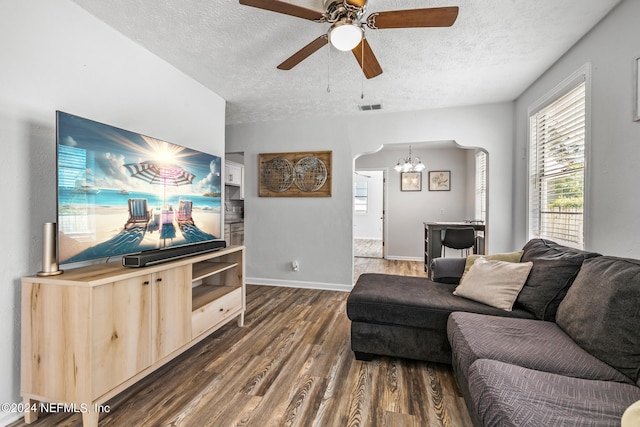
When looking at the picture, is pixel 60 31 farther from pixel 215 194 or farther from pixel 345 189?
pixel 345 189

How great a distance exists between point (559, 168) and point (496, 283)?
1387 millimetres

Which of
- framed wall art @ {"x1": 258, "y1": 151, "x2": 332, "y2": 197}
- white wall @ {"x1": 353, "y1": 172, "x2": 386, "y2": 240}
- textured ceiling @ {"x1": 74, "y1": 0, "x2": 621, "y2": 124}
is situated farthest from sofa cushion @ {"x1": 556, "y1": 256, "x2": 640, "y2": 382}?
white wall @ {"x1": 353, "y1": 172, "x2": 386, "y2": 240}

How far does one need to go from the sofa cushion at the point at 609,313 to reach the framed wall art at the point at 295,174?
294 centimetres

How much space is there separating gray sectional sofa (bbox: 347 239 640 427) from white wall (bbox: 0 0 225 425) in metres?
2.03

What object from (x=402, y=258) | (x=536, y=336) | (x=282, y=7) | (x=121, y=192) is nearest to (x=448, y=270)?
(x=536, y=336)

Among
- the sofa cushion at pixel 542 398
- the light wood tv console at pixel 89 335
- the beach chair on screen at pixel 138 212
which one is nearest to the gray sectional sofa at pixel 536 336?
the sofa cushion at pixel 542 398

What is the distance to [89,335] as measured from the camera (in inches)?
54.5

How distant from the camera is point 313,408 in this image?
1.65 m

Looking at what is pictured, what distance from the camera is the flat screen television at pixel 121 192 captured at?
1.58m

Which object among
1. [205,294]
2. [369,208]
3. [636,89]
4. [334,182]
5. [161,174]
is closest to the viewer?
[636,89]

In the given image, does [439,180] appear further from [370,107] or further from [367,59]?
[367,59]

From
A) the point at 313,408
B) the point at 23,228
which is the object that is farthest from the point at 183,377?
the point at 23,228

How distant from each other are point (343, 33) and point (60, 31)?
175 cm

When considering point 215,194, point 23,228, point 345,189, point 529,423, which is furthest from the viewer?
point 345,189
